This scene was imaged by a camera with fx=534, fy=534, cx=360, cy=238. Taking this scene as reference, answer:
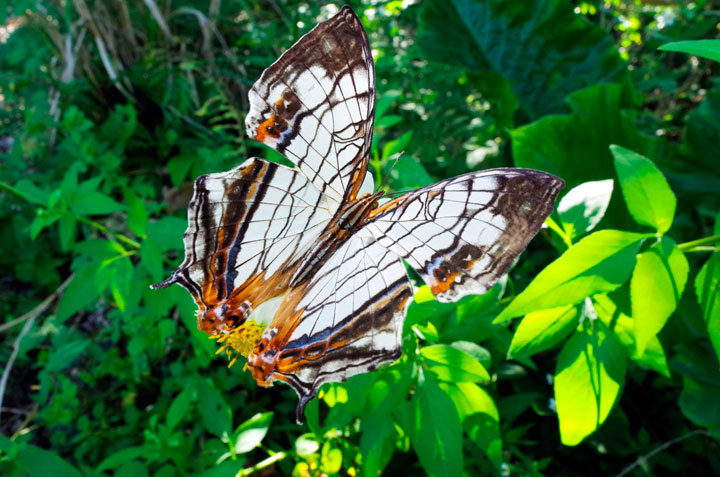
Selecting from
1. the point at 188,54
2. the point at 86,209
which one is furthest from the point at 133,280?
the point at 188,54

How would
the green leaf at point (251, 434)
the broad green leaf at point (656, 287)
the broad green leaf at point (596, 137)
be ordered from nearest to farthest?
the broad green leaf at point (656, 287), the green leaf at point (251, 434), the broad green leaf at point (596, 137)

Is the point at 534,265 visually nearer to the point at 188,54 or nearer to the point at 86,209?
the point at 86,209

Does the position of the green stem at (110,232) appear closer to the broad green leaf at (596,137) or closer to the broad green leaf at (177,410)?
the broad green leaf at (177,410)

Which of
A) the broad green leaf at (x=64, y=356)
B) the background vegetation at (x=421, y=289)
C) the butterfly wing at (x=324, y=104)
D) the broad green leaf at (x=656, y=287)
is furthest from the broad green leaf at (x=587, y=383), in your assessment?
the broad green leaf at (x=64, y=356)

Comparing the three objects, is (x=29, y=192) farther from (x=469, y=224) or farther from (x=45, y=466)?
(x=469, y=224)

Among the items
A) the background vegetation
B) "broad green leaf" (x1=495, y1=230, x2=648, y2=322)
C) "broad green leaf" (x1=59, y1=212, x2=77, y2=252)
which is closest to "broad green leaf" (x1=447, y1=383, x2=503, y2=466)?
the background vegetation

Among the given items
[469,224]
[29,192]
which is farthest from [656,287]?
[29,192]
